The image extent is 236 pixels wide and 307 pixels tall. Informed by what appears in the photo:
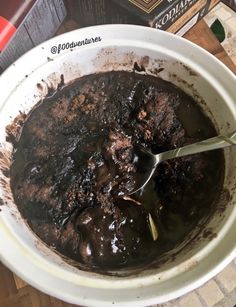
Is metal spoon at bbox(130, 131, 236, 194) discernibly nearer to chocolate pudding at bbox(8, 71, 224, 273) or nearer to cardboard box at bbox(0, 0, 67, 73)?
chocolate pudding at bbox(8, 71, 224, 273)

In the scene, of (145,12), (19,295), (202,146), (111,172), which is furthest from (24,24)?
(19,295)

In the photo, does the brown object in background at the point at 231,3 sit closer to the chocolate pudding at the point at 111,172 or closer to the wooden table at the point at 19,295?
the chocolate pudding at the point at 111,172

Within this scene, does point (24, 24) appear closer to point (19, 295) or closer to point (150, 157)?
point (150, 157)

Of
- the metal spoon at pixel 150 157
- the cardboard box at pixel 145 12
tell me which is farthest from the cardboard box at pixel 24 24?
the metal spoon at pixel 150 157

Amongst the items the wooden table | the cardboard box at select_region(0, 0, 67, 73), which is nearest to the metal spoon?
the wooden table

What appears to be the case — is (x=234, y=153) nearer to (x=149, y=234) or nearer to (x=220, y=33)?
(x=149, y=234)
